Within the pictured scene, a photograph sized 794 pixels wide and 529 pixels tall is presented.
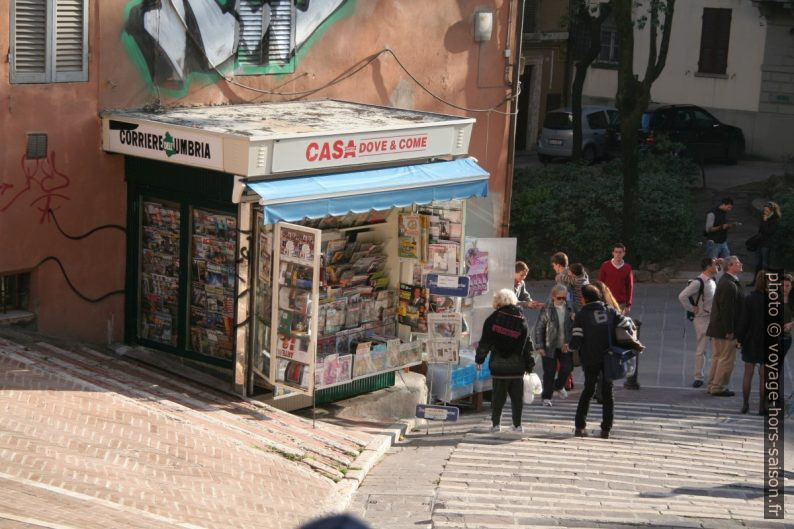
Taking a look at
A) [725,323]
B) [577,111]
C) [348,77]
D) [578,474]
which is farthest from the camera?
[577,111]

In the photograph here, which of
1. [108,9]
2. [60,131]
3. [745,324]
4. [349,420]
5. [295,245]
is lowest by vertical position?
[349,420]

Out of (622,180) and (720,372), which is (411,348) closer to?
(720,372)

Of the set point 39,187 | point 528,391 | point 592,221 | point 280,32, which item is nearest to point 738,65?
point 592,221

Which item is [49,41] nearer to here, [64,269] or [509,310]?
[64,269]

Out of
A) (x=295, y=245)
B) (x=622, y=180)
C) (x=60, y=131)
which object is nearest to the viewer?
(x=295, y=245)

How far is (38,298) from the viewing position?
473 inches

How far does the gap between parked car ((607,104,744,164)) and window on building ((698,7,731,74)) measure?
3.45 m

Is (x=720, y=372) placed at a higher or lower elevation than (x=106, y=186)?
lower

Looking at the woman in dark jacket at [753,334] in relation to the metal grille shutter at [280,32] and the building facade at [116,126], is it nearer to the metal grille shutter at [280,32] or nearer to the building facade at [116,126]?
the building facade at [116,126]

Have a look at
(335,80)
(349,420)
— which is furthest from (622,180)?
(349,420)

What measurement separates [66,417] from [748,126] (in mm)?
27681

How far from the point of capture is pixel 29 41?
11438 mm

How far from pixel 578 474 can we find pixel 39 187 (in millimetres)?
5722

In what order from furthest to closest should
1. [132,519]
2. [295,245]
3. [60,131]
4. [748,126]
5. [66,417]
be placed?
1. [748,126]
2. [60,131]
3. [295,245]
4. [66,417]
5. [132,519]
